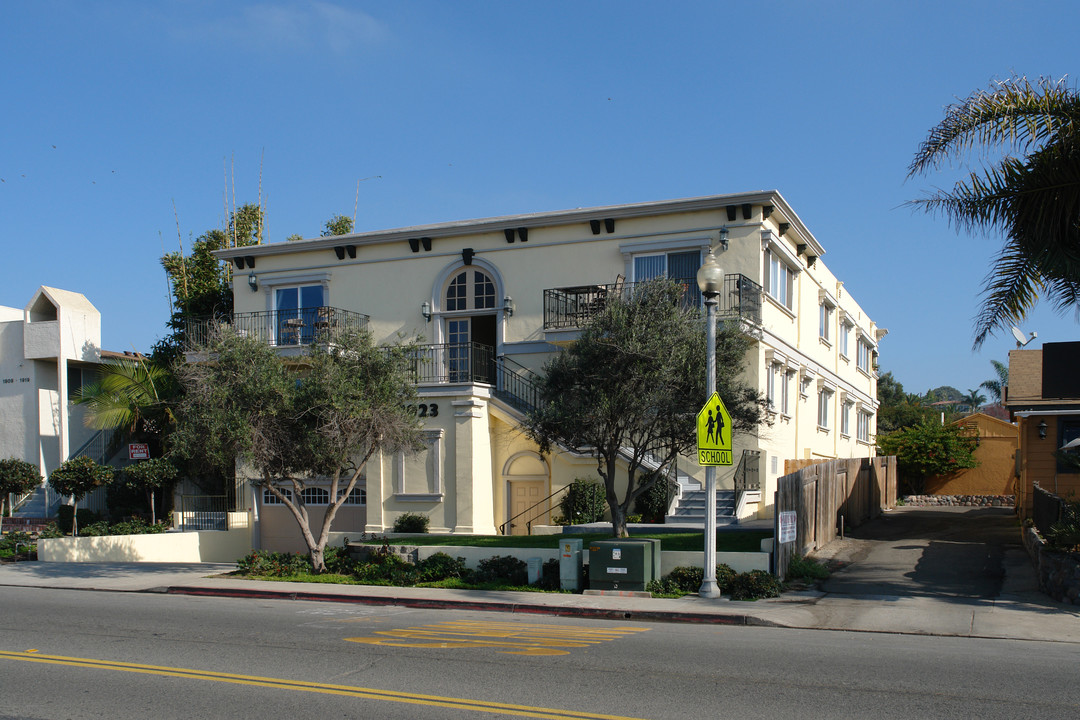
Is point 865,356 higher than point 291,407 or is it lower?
higher

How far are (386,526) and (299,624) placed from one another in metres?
12.1

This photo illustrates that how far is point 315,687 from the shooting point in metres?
8.31

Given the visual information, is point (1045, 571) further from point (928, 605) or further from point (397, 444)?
point (397, 444)

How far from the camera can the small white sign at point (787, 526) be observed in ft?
50.1

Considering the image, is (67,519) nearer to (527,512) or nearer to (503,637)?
(527,512)

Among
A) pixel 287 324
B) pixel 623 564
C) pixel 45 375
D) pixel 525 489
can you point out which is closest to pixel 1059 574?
pixel 623 564

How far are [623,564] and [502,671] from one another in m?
6.37

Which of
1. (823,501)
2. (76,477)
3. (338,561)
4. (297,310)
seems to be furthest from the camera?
(297,310)

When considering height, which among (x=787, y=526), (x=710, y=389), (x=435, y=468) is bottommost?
(x=787, y=526)

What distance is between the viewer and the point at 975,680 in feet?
27.5

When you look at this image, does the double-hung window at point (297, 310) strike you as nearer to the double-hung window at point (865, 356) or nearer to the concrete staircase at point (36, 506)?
the concrete staircase at point (36, 506)

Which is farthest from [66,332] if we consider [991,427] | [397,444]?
[991,427]

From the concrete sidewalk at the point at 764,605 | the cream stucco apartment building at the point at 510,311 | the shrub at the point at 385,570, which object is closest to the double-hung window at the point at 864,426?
the cream stucco apartment building at the point at 510,311

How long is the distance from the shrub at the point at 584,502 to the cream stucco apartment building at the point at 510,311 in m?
0.68
